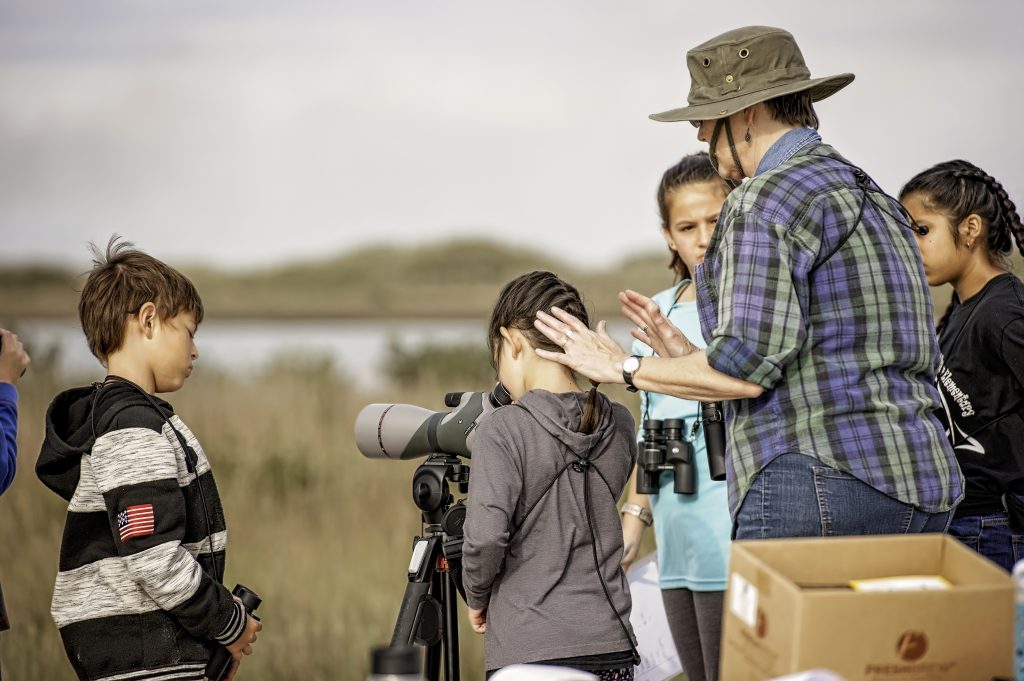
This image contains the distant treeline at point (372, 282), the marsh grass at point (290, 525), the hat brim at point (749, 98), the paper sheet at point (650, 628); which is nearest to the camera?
the hat brim at point (749, 98)

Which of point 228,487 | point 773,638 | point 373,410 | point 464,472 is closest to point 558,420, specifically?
point 464,472

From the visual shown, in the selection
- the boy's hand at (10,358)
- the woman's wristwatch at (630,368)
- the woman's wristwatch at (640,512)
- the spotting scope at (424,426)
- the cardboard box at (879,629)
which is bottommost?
the woman's wristwatch at (640,512)

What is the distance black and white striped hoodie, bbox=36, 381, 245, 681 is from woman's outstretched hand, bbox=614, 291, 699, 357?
3.01 feet

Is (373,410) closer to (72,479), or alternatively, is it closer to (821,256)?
(72,479)

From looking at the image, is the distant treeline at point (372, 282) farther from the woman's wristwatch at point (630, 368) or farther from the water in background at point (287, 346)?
the woman's wristwatch at point (630, 368)

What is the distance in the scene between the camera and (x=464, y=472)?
2.33 metres

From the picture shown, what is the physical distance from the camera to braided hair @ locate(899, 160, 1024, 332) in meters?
2.46

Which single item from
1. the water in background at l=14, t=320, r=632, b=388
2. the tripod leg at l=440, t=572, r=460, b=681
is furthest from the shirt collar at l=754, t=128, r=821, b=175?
the water in background at l=14, t=320, r=632, b=388

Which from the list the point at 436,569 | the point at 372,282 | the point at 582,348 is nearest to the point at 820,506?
the point at 582,348

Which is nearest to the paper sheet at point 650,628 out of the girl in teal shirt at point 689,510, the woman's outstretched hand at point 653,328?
the girl in teal shirt at point 689,510

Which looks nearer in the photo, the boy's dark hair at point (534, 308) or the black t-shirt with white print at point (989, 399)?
the boy's dark hair at point (534, 308)

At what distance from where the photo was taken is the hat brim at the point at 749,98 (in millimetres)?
1854

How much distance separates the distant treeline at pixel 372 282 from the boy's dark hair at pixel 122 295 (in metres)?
6.52

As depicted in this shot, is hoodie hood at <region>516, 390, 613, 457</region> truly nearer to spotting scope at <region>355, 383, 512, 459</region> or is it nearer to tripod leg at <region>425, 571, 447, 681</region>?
spotting scope at <region>355, 383, 512, 459</region>
